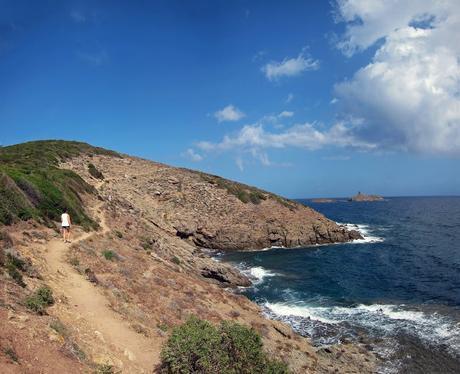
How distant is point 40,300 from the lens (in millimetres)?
16250

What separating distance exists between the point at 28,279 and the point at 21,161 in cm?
4333

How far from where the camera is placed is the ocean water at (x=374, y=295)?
2711 cm

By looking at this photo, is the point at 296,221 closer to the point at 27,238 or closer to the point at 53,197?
the point at 53,197

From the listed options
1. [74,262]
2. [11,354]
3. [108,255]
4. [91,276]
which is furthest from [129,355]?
[108,255]

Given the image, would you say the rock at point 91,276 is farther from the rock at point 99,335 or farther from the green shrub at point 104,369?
the green shrub at point 104,369

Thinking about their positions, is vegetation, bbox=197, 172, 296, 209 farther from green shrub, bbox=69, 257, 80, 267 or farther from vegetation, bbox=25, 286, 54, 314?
vegetation, bbox=25, 286, 54, 314

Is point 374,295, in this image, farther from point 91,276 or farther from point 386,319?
point 91,276

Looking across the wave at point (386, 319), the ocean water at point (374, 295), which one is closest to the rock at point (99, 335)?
the ocean water at point (374, 295)

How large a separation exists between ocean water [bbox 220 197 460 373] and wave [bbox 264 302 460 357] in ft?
0.22

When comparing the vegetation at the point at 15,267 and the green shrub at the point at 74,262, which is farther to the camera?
the green shrub at the point at 74,262

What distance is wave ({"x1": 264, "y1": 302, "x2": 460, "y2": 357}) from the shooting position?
93.7ft

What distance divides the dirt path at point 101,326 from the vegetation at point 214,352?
4.99 feet

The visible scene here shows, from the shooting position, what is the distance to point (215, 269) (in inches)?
1698

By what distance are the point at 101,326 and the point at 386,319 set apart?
24.9m
